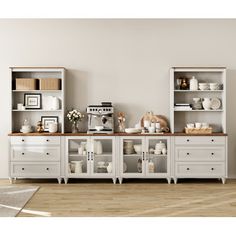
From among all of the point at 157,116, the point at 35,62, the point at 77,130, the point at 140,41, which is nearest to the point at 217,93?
the point at 157,116

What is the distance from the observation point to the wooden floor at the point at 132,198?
488 centimetres

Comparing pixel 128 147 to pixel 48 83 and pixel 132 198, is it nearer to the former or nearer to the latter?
pixel 132 198

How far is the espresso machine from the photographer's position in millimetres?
6797

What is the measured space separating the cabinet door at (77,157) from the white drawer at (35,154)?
185mm

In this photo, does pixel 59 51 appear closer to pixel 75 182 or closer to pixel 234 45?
pixel 75 182

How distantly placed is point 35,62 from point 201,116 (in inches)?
111

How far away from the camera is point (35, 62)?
702 centimetres

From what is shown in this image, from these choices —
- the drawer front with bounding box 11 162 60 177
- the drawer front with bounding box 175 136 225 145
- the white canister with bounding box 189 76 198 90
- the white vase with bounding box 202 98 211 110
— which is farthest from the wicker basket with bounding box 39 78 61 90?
the white vase with bounding box 202 98 211 110

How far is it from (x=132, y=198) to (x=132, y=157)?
1.16 metres

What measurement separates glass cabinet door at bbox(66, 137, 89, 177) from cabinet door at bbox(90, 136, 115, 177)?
0.09m

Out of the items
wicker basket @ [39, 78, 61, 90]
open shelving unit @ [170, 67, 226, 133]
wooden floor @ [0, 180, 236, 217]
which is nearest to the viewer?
wooden floor @ [0, 180, 236, 217]

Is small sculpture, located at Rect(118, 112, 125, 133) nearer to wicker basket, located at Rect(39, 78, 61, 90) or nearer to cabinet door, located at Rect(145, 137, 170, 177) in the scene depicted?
cabinet door, located at Rect(145, 137, 170, 177)

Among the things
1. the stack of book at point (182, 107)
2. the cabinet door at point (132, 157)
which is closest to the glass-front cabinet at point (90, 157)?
the cabinet door at point (132, 157)

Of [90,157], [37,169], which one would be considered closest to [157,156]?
[90,157]
